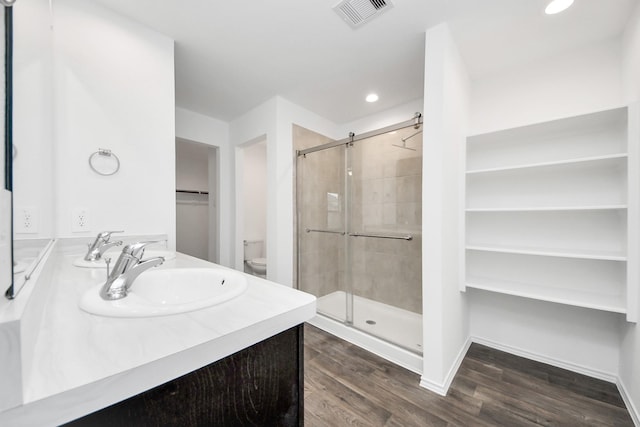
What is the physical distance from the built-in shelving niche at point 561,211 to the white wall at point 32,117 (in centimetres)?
226

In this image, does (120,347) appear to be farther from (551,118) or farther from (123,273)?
(551,118)

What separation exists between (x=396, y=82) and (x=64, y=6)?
228 centimetres

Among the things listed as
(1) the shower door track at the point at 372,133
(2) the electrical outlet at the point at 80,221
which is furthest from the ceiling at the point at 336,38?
(2) the electrical outlet at the point at 80,221

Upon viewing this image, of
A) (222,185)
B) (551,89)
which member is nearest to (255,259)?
(222,185)

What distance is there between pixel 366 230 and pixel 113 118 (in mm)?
2251

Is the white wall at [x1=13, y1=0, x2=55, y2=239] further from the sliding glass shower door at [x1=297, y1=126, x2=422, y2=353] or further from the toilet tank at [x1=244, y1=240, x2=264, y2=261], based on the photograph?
the toilet tank at [x1=244, y1=240, x2=264, y2=261]

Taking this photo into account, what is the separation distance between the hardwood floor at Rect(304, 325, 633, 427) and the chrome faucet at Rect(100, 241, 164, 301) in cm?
115

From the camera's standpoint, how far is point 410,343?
200cm

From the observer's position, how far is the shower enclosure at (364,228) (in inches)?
96.0

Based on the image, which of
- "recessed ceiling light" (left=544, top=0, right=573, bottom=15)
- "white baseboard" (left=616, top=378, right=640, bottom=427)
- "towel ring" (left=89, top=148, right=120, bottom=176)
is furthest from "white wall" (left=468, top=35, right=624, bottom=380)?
"towel ring" (left=89, top=148, right=120, bottom=176)

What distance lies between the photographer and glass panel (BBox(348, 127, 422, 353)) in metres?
2.41

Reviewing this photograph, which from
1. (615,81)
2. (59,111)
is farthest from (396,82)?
(59,111)

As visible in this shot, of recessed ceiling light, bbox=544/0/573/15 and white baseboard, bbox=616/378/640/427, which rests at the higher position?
recessed ceiling light, bbox=544/0/573/15

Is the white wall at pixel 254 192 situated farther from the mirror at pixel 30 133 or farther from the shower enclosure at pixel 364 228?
the mirror at pixel 30 133
